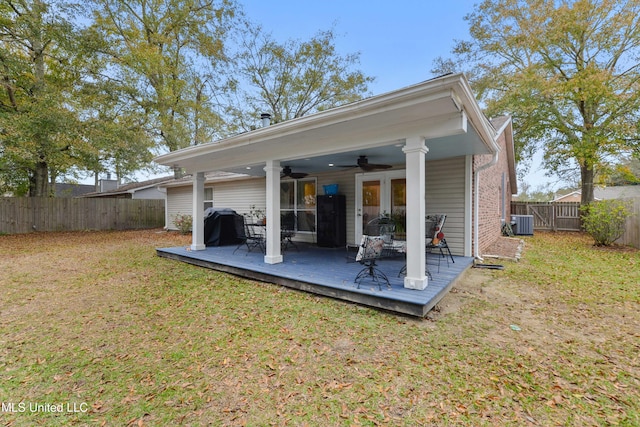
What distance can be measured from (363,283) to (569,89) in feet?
41.1

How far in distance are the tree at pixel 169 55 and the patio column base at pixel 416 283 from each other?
48.6ft

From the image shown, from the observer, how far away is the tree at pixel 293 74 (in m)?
16.4

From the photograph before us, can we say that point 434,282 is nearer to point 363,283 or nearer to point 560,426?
point 363,283

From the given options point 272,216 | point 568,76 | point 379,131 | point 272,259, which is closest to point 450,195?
point 379,131

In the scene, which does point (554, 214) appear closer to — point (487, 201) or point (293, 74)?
point (487, 201)

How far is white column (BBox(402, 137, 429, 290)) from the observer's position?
11.9ft

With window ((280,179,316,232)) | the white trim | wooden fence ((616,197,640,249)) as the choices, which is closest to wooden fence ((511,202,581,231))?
wooden fence ((616,197,640,249))

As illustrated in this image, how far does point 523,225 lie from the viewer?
1159 centimetres

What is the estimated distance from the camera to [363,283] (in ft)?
13.3

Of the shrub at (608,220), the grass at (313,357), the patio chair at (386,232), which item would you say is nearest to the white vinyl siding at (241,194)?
the patio chair at (386,232)

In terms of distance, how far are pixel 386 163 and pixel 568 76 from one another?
432 inches

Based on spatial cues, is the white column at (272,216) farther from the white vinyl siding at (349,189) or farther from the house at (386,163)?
the white vinyl siding at (349,189)

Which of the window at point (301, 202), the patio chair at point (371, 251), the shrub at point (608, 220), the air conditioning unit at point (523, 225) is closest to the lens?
the patio chair at point (371, 251)

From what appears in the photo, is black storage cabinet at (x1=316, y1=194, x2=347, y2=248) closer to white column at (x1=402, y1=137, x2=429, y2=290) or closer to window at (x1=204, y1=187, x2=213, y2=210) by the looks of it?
white column at (x1=402, y1=137, x2=429, y2=290)
